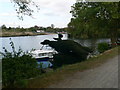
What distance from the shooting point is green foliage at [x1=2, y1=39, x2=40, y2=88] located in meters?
4.67

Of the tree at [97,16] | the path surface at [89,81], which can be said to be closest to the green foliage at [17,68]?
the path surface at [89,81]

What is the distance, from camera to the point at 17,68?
482 cm

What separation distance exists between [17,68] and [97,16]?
17.9 metres

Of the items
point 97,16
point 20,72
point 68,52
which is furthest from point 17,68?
point 97,16

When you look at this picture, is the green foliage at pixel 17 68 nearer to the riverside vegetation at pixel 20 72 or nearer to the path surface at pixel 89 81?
the riverside vegetation at pixel 20 72

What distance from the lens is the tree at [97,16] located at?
64.4 feet

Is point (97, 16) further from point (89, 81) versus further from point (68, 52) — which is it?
point (89, 81)

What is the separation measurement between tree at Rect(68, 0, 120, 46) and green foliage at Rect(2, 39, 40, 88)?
14908mm

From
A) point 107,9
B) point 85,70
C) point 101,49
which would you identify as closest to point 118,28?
point 101,49

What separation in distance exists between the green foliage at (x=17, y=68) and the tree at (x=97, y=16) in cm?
1491

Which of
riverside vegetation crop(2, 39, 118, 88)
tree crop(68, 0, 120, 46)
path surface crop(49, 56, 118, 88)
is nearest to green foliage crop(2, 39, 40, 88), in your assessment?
riverside vegetation crop(2, 39, 118, 88)

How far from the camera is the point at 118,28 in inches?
946

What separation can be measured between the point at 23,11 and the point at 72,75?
2.64m

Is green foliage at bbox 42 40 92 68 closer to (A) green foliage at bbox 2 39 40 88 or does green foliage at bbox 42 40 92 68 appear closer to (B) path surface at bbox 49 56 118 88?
(B) path surface at bbox 49 56 118 88
